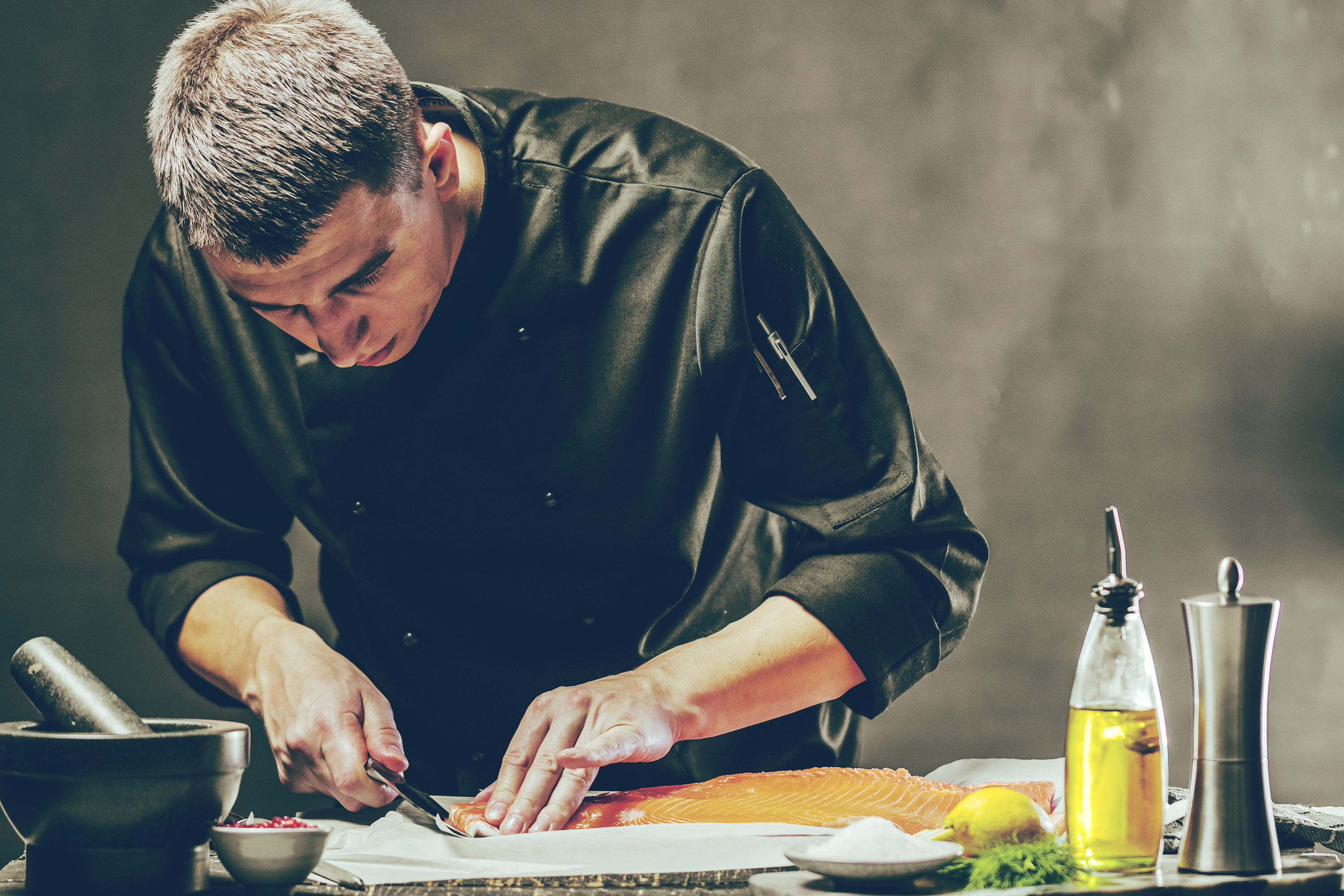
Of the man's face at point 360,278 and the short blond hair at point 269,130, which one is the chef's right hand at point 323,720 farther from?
the short blond hair at point 269,130

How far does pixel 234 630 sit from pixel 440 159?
0.70 m

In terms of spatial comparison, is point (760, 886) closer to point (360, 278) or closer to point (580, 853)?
point (580, 853)

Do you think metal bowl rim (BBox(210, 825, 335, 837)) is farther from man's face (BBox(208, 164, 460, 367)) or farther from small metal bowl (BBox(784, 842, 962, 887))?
man's face (BBox(208, 164, 460, 367))

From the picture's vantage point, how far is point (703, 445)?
1.78 m

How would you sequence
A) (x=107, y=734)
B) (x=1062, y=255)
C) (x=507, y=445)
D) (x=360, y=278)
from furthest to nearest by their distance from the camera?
(x=1062, y=255) < (x=507, y=445) < (x=360, y=278) < (x=107, y=734)

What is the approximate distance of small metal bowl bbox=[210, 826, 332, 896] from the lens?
38.3 inches

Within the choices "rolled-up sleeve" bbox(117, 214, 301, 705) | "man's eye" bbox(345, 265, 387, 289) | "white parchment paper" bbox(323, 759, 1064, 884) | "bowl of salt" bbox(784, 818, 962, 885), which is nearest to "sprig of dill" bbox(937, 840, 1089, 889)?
"bowl of salt" bbox(784, 818, 962, 885)

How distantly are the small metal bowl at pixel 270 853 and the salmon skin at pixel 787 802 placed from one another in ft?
1.03

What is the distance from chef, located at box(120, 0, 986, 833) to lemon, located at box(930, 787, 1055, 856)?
1.39ft

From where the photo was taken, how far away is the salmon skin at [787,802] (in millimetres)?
1312

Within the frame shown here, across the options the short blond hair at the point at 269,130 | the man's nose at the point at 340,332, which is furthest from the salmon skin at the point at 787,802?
the short blond hair at the point at 269,130

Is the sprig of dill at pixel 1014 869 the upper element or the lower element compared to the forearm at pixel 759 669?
lower

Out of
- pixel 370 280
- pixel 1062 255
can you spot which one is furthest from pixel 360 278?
pixel 1062 255

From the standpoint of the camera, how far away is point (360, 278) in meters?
1.46
